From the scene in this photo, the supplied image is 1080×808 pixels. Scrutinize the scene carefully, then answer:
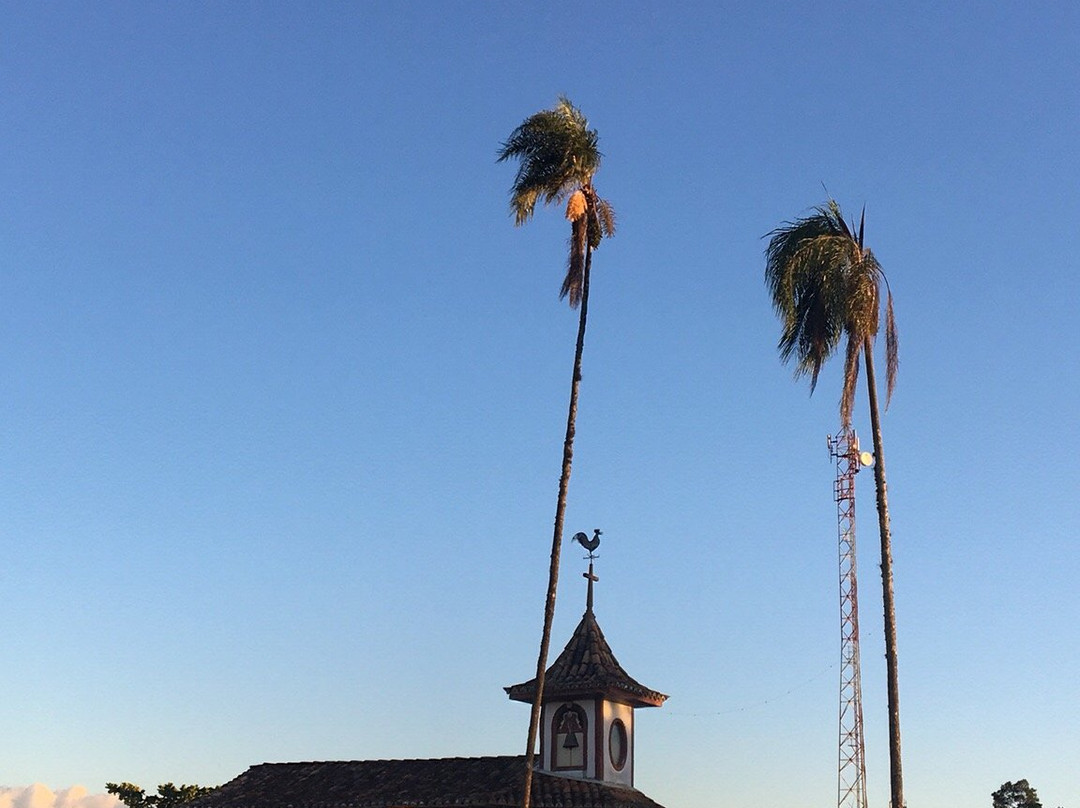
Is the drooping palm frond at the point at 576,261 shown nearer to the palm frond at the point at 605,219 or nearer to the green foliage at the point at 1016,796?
the palm frond at the point at 605,219

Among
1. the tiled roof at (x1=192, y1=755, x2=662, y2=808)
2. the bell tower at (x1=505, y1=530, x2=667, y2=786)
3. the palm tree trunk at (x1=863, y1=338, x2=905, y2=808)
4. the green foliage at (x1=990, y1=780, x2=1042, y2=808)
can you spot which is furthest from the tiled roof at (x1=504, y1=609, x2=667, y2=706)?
the green foliage at (x1=990, y1=780, x2=1042, y2=808)

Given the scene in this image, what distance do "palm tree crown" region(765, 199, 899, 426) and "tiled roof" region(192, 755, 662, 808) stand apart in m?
13.0

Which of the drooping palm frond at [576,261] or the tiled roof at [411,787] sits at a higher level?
the drooping palm frond at [576,261]

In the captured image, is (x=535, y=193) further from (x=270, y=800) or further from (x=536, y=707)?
(x=270, y=800)

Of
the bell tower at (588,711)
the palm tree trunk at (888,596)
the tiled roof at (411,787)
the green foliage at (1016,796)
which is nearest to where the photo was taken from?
the palm tree trunk at (888,596)

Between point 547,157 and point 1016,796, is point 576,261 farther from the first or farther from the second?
point 1016,796

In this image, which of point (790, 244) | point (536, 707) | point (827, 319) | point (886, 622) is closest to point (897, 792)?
point (886, 622)

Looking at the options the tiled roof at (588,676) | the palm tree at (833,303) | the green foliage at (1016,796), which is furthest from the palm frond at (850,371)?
the green foliage at (1016,796)

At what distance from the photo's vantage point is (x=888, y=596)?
31.0 metres

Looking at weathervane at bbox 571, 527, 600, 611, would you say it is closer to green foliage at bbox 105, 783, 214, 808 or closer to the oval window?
the oval window

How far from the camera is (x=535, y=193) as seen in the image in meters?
34.7

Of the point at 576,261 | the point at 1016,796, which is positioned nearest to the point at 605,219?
the point at 576,261

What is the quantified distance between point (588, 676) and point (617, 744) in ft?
7.93

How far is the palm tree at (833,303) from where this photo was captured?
106 feet
